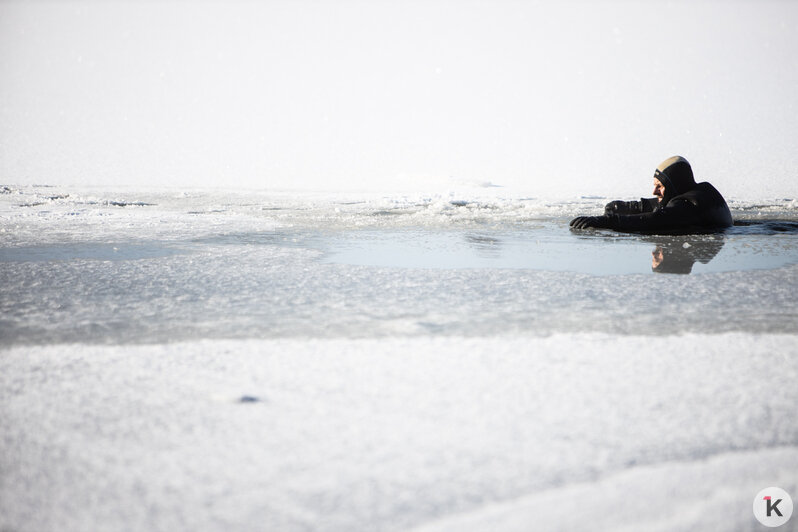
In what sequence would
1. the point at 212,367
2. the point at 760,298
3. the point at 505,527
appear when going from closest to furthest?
the point at 505,527, the point at 212,367, the point at 760,298

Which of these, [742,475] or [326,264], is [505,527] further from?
[326,264]

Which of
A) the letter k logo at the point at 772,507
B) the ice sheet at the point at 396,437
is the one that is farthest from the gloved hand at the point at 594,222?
the letter k logo at the point at 772,507

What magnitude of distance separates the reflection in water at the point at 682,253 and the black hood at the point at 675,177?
92cm

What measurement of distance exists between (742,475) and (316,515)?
740 mm

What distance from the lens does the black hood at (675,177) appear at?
5.73 meters

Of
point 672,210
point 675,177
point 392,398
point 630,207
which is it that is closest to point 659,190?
point 675,177

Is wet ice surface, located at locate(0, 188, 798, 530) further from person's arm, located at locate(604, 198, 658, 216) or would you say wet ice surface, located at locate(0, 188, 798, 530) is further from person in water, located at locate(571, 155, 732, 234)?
person's arm, located at locate(604, 198, 658, 216)

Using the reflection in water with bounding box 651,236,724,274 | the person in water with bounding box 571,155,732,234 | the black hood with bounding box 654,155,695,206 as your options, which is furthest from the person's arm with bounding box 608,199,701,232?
the reflection in water with bounding box 651,236,724,274

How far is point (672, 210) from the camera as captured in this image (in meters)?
5.46

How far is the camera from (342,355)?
1.66m

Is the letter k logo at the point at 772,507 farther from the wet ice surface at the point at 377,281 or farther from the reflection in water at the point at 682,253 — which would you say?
the reflection in water at the point at 682,253

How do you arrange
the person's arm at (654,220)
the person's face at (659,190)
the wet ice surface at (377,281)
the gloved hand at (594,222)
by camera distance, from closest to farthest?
the wet ice surface at (377,281) → the person's arm at (654,220) → the gloved hand at (594,222) → the person's face at (659,190)

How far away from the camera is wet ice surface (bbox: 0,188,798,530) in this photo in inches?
36.9

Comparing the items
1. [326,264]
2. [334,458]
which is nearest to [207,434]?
[334,458]
